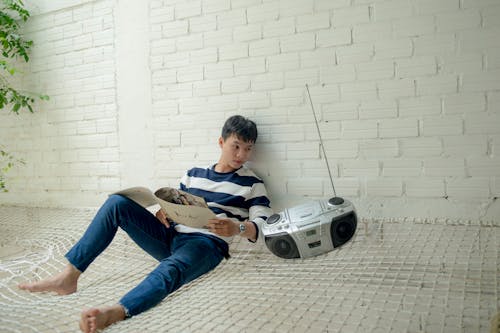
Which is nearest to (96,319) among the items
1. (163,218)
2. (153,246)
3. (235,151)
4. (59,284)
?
(59,284)

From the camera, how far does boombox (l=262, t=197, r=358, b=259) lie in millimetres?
1538

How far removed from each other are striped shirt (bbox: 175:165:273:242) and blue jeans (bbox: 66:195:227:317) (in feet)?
0.26

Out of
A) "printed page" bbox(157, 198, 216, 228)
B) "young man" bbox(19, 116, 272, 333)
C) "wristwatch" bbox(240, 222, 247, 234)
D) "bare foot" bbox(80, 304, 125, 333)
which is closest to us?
"bare foot" bbox(80, 304, 125, 333)

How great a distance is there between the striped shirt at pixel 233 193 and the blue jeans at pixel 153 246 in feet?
0.26

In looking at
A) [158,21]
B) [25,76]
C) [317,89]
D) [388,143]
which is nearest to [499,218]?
[388,143]

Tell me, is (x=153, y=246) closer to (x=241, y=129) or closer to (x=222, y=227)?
(x=222, y=227)

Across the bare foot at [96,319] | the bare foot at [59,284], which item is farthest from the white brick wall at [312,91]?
the bare foot at [96,319]

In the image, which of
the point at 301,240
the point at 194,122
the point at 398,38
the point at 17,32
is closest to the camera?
the point at 301,240

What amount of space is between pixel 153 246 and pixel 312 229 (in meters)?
0.67

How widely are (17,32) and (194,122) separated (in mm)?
1526

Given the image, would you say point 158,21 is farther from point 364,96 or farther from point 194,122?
point 364,96

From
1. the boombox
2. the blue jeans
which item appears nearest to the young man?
the blue jeans

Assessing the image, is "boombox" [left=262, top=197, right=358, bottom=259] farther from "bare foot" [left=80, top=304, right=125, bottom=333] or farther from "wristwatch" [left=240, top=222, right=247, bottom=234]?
"bare foot" [left=80, top=304, right=125, bottom=333]

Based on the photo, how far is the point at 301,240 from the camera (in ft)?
5.09
